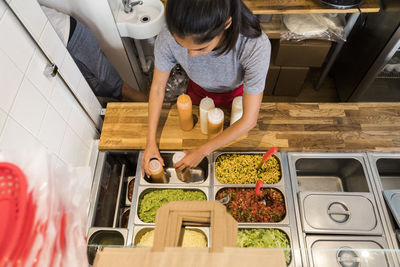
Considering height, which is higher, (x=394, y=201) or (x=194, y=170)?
(x=194, y=170)

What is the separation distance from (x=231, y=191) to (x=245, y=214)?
0.49 feet

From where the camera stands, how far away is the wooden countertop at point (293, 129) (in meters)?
1.59

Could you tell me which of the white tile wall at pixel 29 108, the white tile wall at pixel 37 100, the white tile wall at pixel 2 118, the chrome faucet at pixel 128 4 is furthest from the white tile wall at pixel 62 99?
the chrome faucet at pixel 128 4

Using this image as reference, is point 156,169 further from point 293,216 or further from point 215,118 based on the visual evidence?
point 293,216

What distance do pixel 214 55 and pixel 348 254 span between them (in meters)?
1.16

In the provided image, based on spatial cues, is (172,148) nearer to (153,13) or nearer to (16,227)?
(16,227)

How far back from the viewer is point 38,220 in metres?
0.48

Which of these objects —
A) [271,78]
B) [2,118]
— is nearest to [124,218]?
[2,118]

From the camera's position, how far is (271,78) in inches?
109

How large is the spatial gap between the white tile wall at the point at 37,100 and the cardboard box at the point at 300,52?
1.76 m

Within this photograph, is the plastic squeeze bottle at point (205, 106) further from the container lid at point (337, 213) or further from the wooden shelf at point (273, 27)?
the wooden shelf at point (273, 27)

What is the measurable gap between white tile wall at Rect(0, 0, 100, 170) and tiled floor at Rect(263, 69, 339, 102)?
2.11 metres

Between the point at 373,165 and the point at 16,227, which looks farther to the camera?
the point at 373,165

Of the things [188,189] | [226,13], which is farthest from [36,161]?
[188,189]
